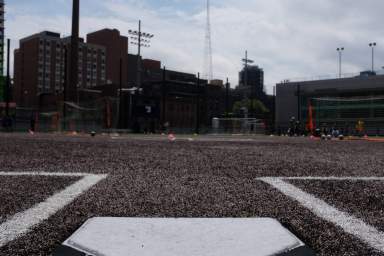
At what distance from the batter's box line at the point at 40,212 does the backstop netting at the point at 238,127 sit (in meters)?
44.7

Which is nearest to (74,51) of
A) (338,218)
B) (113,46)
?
(113,46)

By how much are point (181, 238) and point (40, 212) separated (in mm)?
1396

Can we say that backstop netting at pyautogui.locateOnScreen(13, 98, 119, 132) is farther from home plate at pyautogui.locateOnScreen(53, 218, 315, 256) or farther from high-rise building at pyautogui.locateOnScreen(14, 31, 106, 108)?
high-rise building at pyautogui.locateOnScreen(14, 31, 106, 108)

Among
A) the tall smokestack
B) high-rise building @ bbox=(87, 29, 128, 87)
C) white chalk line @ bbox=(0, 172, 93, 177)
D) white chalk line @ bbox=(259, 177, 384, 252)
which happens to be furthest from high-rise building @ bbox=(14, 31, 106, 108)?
white chalk line @ bbox=(259, 177, 384, 252)

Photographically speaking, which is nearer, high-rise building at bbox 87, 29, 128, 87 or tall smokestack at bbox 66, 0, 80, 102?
tall smokestack at bbox 66, 0, 80, 102

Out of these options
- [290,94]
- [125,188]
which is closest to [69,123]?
[125,188]

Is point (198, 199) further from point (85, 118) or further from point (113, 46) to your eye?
point (113, 46)

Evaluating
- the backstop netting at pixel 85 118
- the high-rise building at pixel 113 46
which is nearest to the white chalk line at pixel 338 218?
the backstop netting at pixel 85 118

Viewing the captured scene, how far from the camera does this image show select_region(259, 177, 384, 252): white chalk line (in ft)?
8.87

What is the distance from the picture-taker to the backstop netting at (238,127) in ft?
163

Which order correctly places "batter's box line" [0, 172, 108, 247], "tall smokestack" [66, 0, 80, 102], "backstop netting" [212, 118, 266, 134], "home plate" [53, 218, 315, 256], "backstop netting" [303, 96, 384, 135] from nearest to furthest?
"home plate" [53, 218, 315, 256] → "batter's box line" [0, 172, 108, 247] → "backstop netting" [212, 118, 266, 134] → "backstop netting" [303, 96, 384, 135] → "tall smokestack" [66, 0, 80, 102]

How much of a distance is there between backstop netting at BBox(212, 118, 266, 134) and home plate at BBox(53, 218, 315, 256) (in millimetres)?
46374

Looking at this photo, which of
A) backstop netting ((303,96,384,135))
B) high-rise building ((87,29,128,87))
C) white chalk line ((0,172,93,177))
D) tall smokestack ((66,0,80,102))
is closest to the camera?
Answer: white chalk line ((0,172,93,177))

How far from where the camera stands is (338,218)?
332 cm
